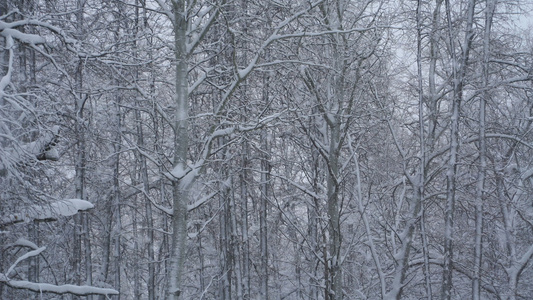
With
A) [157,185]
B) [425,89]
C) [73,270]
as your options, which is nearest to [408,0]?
[425,89]

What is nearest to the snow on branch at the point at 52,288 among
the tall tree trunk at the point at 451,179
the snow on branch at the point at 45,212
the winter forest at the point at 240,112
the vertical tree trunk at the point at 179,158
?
the winter forest at the point at 240,112

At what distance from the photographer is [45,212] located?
550 centimetres

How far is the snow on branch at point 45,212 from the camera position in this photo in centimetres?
543

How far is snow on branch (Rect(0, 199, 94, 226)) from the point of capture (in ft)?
17.8

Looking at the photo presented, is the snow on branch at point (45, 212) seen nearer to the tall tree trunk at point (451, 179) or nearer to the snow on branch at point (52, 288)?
the snow on branch at point (52, 288)

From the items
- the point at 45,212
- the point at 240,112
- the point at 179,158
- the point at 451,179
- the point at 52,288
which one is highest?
the point at 240,112

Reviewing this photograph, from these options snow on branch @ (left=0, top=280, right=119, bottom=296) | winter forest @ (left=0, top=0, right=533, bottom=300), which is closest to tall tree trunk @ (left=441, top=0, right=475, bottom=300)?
winter forest @ (left=0, top=0, right=533, bottom=300)

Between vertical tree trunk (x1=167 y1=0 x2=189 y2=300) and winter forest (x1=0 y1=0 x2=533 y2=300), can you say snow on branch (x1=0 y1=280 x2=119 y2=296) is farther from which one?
vertical tree trunk (x1=167 y1=0 x2=189 y2=300)

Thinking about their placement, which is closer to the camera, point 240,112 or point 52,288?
point 52,288

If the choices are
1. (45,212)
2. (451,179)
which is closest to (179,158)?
(45,212)

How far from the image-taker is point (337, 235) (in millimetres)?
5445

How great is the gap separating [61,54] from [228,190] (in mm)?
5596

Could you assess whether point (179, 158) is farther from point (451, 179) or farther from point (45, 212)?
point (451, 179)

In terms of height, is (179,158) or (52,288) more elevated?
(179,158)
